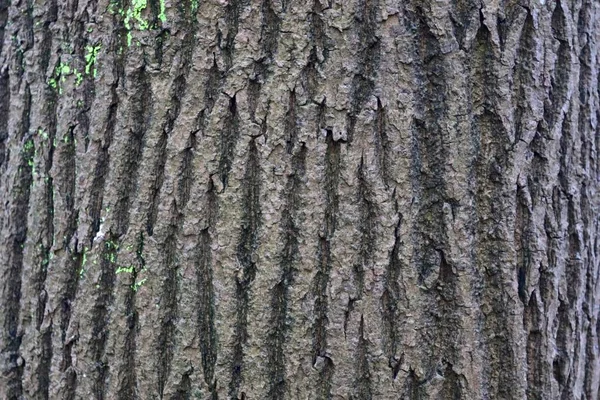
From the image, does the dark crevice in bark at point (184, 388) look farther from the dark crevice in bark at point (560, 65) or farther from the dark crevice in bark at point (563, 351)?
the dark crevice in bark at point (560, 65)

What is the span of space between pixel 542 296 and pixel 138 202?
103 centimetres

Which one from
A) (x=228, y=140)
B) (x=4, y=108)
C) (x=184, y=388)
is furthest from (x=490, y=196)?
(x=4, y=108)

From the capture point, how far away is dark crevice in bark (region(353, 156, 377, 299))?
4.80ft

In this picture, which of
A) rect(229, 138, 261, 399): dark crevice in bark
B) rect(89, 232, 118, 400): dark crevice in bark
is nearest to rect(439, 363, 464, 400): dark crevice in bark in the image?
rect(229, 138, 261, 399): dark crevice in bark

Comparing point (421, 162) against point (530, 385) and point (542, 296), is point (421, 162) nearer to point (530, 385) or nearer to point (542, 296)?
point (542, 296)

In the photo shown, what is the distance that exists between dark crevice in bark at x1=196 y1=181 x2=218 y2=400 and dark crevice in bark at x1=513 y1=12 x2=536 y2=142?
77 centimetres

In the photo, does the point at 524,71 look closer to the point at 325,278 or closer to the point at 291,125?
the point at 291,125

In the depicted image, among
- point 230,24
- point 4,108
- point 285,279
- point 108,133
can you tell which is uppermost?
point 230,24

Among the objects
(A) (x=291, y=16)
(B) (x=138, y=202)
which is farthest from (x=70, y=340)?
(A) (x=291, y=16)

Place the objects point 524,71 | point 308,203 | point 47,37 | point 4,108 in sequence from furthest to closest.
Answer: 1. point 4,108
2. point 47,37
3. point 524,71
4. point 308,203

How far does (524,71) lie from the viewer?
5.13 ft

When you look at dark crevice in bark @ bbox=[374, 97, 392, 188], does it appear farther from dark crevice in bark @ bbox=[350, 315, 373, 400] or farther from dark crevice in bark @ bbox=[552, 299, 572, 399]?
dark crevice in bark @ bbox=[552, 299, 572, 399]

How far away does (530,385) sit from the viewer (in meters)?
1.58

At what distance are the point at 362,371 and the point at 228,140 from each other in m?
0.63
